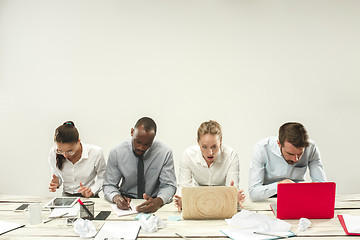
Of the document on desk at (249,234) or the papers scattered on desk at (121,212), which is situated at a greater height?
the papers scattered on desk at (121,212)

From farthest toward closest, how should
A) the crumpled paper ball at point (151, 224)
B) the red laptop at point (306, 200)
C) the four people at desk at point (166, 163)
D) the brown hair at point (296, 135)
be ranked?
the four people at desk at point (166, 163), the brown hair at point (296, 135), the red laptop at point (306, 200), the crumpled paper ball at point (151, 224)

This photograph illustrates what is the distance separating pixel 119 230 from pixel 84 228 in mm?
180

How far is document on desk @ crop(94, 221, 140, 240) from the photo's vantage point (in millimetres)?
1661

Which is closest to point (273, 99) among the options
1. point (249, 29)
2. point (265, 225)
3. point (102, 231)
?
point (249, 29)

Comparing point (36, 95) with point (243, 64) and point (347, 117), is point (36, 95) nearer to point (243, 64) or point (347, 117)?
point (243, 64)

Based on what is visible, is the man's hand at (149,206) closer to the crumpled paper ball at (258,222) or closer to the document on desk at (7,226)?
the crumpled paper ball at (258,222)

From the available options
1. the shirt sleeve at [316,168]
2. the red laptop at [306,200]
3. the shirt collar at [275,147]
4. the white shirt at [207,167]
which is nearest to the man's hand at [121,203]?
the white shirt at [207,167]

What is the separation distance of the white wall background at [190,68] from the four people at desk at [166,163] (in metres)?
0.93

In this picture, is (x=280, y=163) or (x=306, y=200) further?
(x=280, y=163)

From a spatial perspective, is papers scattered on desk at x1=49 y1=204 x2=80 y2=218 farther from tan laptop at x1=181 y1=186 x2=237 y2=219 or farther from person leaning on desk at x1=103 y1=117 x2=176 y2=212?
tan laptop at x1=181 y1=186 x2=237 y2=219

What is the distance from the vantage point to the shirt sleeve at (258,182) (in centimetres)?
221

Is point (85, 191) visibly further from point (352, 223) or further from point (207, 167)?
point (352, 223)

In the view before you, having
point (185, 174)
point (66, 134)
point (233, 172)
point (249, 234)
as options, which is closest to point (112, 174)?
point (66, 134)

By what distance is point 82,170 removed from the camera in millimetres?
2672
